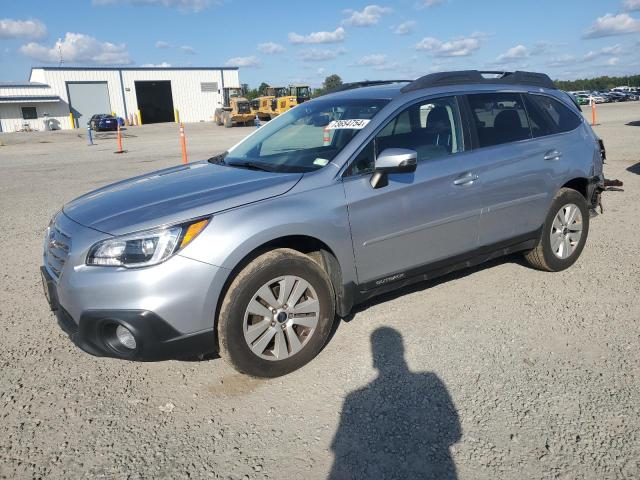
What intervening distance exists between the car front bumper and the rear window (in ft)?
10.9

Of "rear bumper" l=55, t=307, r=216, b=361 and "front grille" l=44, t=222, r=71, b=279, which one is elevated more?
"front grille" l=44, t=222, r=71, b=279

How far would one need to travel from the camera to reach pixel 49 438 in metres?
2.75

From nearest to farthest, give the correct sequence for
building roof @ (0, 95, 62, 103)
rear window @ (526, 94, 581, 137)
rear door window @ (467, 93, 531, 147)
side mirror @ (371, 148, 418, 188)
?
side mirror @ (371, 148, 418, 188) < rear door window @ (467, 93, 531, 147) < rear window @ (526, 94, 581, 137) < building roof @ (0, 95, 62, 103)

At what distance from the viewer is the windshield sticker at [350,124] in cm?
370

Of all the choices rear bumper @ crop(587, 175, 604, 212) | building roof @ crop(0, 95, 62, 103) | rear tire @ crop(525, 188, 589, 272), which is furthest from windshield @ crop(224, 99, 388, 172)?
building roof @ crop(0, 95, 62, 103)

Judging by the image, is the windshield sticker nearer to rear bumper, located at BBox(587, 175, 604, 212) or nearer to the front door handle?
the front door handle

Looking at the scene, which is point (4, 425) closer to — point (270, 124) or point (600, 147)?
point (270, 124)

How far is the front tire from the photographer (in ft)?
9.89

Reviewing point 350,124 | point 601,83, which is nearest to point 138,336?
point 350,124

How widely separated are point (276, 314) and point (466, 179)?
1862 mm

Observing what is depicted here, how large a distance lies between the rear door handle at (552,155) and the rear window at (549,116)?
0.18 metres

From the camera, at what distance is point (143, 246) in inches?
113

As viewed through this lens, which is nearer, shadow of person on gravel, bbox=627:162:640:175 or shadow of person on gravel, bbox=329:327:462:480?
shadow of person on gravel, bbox=329:327:462:480

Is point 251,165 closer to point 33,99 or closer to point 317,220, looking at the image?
point 317,220
